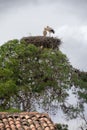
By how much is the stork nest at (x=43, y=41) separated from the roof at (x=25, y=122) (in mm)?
18842

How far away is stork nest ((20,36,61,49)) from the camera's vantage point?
34.9 m

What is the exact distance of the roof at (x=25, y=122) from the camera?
1519 cm

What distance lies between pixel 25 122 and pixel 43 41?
19.7m

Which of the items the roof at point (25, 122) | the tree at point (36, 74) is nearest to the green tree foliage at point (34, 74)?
the tree at point (36, 74)

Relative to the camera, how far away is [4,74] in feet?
105

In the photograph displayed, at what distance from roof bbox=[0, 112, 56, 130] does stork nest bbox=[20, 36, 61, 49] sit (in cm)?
1884

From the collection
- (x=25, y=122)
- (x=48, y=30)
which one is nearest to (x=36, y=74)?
(x=48, y=30)

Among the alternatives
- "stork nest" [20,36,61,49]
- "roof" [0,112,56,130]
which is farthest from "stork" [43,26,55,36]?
"roof" [0,112,56,130]

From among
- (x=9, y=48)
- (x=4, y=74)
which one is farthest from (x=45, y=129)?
(x=9, y=48)

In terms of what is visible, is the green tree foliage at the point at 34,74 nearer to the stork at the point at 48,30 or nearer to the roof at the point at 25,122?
the stork at the point at 48,30

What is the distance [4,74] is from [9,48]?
2.63m

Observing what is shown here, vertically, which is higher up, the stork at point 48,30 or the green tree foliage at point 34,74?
the stork at point 48,30

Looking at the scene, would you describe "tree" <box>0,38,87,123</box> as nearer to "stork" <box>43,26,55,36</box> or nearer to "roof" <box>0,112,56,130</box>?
"stork" <box>43,26,55,36</box>

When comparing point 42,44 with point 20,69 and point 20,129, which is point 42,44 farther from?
point 20,129
